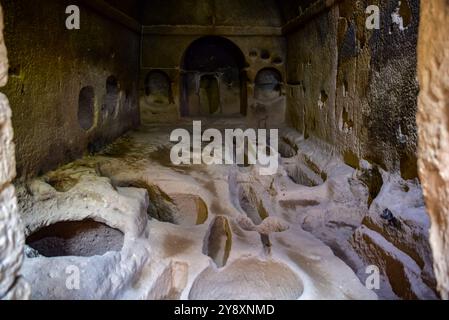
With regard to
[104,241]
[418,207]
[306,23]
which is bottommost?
[104,241]

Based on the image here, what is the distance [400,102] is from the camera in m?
3.38

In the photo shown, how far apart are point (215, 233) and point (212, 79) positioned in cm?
650

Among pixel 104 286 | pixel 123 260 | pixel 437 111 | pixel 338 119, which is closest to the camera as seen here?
pixel 437 111

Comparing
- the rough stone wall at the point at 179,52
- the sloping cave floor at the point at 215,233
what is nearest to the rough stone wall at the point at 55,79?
the sloping cave floor at the point at 215,233

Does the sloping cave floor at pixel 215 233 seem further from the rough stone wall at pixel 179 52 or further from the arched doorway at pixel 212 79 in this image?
the arched doorway at pixel 212 79

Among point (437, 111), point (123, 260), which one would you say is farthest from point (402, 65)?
point (123, 260)

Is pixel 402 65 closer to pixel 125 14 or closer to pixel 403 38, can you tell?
pixel 403 38

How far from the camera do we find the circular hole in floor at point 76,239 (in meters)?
3.50

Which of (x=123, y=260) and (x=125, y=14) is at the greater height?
(x=125, y=14)

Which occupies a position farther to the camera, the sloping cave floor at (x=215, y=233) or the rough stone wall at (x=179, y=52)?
the rough stone wall at (x=179, y=52)

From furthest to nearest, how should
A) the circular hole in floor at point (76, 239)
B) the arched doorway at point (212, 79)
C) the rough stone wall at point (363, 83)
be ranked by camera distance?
the arched doorway at point (212, 79)
the circular hole in floor at point (76, 239)
the rough stone wall at point (363, 83)

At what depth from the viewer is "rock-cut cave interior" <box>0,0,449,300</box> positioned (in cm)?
154

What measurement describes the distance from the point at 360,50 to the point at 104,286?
3.63 m

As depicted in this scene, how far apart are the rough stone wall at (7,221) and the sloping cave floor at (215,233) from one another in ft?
2.54
